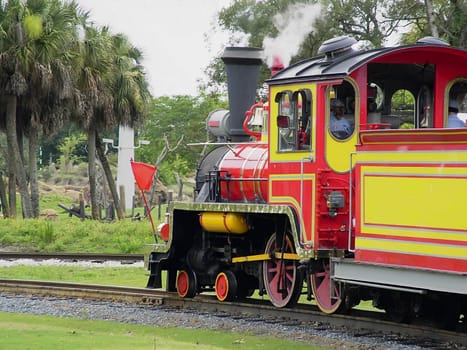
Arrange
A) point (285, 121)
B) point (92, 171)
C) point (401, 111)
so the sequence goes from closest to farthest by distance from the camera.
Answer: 1. point (285, 121)
2. point (401, 111)
3. point (92, 171)

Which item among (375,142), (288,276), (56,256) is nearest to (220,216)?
(288,276)

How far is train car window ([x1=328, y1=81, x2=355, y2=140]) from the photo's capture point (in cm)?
1238

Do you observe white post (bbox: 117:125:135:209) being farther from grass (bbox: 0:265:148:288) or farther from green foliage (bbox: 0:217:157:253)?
grass (bbox: 0:265:148:288)

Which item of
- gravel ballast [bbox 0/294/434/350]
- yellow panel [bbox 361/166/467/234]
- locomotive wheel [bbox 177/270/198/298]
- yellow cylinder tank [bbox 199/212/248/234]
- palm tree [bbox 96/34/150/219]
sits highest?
palm tree [bbox 96/34/150/219]

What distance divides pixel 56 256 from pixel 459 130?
14.1 metres

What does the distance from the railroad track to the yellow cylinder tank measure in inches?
39.2

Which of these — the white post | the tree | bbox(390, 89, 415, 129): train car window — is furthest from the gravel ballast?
the white post

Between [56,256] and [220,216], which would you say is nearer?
[220,216]

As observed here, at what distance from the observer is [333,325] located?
41.0ft

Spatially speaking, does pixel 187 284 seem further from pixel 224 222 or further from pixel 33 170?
pixel 33 170

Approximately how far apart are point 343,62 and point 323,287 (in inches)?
108

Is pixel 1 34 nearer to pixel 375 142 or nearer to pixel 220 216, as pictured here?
pixel 220 216

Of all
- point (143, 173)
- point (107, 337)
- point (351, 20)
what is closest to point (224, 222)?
point (143, 173)

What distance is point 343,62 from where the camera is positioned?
12.4m
